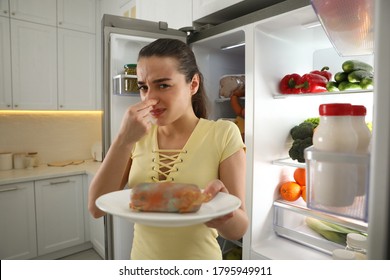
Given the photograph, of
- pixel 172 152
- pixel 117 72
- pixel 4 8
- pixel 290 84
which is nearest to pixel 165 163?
pixel 172 152

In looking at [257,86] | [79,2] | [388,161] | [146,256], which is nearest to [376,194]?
[388,161]

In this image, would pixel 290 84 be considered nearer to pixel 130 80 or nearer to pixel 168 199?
pixel 130 80

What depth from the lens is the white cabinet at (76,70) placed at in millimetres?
2207

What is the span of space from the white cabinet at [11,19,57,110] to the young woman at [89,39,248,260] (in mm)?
1735

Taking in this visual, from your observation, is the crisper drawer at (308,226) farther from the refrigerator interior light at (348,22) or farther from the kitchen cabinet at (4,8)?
the kitchen cabinet at (4,8)

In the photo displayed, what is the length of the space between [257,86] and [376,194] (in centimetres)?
85

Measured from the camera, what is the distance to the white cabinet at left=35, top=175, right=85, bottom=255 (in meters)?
1.98

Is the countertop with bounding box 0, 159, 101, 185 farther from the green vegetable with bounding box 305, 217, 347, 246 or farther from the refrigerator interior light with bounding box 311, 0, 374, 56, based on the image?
the refrigerator interior light with bounding box 311, 0, 374, 56

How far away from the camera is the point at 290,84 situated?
3.75 ft

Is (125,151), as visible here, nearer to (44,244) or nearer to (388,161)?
(388,161)

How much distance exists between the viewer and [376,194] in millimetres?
284

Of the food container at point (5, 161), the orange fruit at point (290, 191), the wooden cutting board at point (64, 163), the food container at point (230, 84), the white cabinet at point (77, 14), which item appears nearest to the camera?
the orange fruit at point (290, 191)

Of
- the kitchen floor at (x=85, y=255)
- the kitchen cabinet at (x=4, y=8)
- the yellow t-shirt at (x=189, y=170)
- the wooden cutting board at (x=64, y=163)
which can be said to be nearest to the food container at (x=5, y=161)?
the wooden cutting board at (x=64, y=163)

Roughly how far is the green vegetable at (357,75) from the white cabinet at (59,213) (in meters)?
1.91
